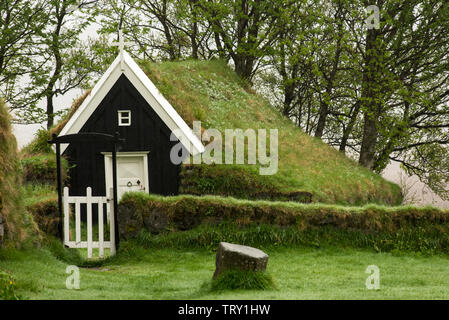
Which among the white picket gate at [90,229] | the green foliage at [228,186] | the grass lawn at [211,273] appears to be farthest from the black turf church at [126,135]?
the grass lawn at [211,273]

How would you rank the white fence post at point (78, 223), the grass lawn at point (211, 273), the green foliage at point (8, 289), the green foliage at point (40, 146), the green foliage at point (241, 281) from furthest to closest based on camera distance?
the green foliage at point (40, 146) < the white fence post at point (78, 223) < the green foliage at point (241, 281) < the grass lawn at point (211, 273) < the green foliage at point (8, 289)

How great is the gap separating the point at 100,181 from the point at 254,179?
21.3ft

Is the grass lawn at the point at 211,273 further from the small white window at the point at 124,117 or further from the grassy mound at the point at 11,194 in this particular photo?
the small white window at the point at 124,117

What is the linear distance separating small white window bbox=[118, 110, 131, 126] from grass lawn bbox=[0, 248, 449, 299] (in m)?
8.67

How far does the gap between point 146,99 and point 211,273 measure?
11.3 m

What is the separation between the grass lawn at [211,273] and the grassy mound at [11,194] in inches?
19.7

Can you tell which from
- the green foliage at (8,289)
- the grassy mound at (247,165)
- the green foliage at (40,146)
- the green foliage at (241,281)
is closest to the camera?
the green foliage at (8,289)

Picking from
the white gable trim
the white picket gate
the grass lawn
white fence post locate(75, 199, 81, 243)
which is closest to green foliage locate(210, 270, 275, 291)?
the grass lawn

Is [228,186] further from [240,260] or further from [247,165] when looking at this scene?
[240,260]

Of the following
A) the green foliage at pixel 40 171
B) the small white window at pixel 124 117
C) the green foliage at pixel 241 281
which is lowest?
the green foliage at pixel 241 281

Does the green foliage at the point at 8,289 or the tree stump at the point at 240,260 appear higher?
the tree stump at the point at 240,260

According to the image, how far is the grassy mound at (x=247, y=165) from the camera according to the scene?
72.2 feet

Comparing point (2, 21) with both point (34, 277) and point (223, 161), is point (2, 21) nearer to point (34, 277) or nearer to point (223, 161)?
point (223, 161)

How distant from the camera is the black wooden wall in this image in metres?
22.0
